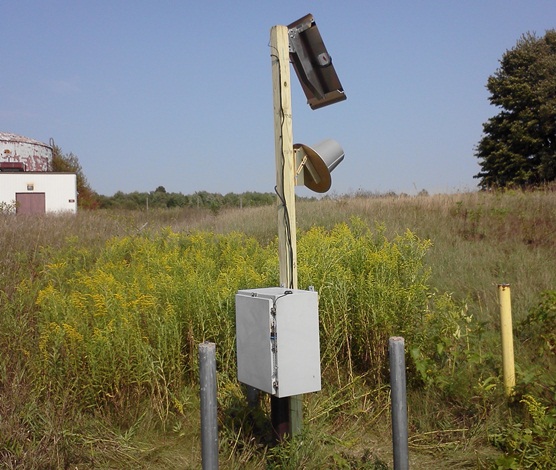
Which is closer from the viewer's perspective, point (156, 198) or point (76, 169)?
point (76, 169)

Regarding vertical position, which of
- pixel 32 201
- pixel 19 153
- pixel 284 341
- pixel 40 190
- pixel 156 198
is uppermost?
pixel 19 153

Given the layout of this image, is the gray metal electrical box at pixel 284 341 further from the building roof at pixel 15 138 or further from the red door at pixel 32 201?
the building roof at pixel 15 138

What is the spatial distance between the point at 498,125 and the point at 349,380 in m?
25.7

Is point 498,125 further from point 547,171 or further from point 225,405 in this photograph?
point 225,405

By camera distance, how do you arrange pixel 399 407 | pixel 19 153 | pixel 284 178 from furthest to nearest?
pixel 19 153 → pixel 284 178 → pixel 399 407

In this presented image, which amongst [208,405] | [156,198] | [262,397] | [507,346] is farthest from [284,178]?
[156,198]

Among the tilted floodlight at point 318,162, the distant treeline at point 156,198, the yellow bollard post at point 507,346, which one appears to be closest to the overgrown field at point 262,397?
the yellow bollard post at point 507,346

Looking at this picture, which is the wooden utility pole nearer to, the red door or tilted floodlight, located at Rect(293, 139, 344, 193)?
tilted floodlight, located at Rect(293, 139, 344, 193)

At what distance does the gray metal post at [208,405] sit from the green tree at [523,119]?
25.2 metres

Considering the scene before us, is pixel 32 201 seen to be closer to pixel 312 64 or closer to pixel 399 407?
pixel 312 64

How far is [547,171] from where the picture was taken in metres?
24.9

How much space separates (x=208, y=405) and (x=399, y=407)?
0.93 m

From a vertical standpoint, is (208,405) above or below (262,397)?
above

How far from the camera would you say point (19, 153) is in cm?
3077
